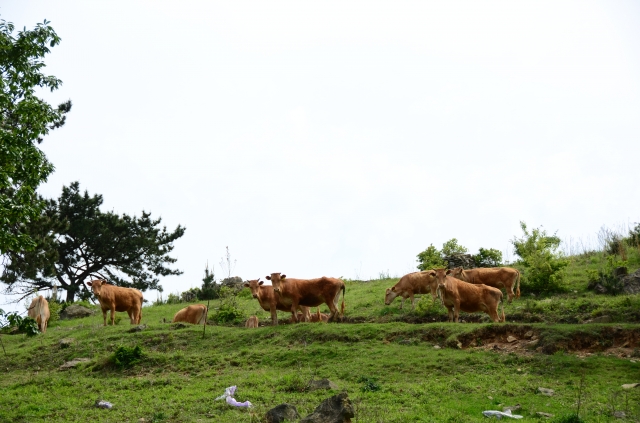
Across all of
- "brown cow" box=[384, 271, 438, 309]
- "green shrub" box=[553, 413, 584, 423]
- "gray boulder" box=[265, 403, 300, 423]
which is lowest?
"green shrub" box=[553, 413, 584, 423]

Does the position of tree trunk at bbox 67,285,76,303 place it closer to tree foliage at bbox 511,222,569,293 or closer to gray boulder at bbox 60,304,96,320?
gray boulder at bbox 60,304,96,320

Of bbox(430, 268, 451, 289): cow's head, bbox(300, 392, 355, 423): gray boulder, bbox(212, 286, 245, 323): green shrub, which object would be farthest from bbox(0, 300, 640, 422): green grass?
bbox(212, 286, 245, 323): green shrub

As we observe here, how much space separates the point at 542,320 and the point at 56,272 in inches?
1160

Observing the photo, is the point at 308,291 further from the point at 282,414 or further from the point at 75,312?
the point at 75,312

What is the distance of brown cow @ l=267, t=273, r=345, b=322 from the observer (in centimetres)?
2236

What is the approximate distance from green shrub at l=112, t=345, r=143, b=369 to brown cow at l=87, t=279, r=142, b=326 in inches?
290

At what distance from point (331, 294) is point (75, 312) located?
13478mm

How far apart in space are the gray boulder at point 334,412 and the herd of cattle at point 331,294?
1007 centimetres

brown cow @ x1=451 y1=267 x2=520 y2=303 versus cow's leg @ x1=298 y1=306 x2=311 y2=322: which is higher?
brown cow @ x1=451 y1=267 x2=520 y2=303

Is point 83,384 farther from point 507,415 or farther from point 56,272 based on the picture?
point 56,272

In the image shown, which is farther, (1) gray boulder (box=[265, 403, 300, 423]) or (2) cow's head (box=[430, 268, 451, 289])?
(2) cow's head (box=[430, 268, 451, 289])

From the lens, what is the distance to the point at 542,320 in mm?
19547

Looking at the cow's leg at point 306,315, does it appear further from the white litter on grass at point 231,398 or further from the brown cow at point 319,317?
the white litter on grass at point 231,398

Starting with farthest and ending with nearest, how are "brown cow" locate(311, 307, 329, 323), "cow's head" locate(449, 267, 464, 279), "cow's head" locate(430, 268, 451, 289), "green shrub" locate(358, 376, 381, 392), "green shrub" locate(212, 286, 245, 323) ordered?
1. "green shrub" locate(212, 286, 245, 323)
2. "cow's head" locate(449, 267, 464, 279)
3. "brown cow" locate(311, 307, 329, 323)
4. "cow's head" locate(430, 268, 451, 289)
5. "green shrub" locate(358, 376, 381, 392)
